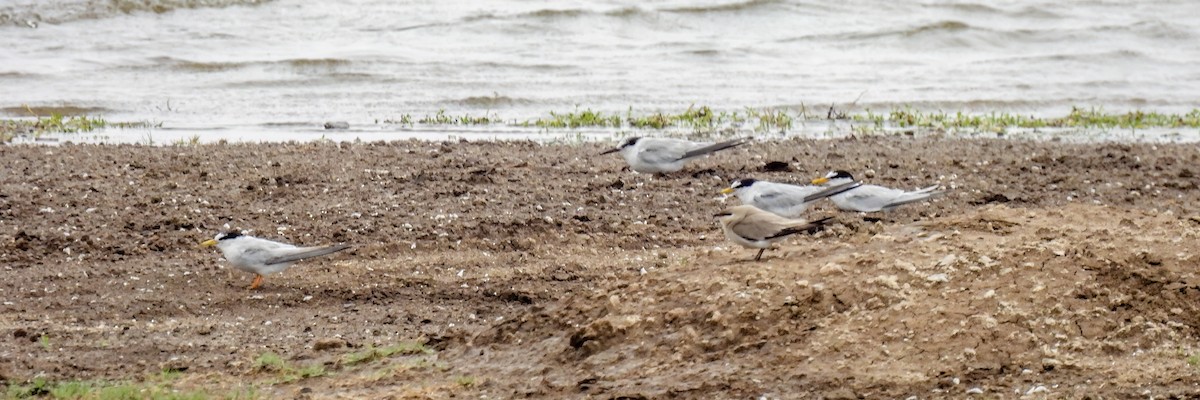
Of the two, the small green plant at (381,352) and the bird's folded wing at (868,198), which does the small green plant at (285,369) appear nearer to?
the small green plant at (381,352)

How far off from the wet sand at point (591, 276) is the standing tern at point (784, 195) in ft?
0.80

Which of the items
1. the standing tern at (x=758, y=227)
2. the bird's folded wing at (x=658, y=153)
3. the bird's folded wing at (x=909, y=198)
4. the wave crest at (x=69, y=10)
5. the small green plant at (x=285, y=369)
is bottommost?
the small green plant at (x=285, y=369)

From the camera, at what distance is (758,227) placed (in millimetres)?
7691

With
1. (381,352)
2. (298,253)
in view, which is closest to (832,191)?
(298,253)

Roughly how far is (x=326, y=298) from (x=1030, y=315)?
3817mm

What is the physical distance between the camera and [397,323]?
7719 mm

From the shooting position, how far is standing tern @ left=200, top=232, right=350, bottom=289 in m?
8.27

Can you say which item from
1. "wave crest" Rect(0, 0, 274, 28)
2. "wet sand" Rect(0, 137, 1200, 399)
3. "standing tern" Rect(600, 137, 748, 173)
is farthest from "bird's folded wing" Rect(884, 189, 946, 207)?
"wave crest" Rect(0, 0, 274, 28)

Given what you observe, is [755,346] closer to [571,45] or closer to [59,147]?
[59,147]

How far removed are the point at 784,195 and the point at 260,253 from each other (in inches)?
130

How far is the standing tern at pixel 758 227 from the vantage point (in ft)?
25.1

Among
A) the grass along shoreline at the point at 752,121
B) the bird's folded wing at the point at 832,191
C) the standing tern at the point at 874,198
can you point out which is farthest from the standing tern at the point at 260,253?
the grass along shoreline at the point at 752,121

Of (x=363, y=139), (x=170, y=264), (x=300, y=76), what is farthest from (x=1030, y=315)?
(x=300, y=76)

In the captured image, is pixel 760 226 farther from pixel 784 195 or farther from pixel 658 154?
pixel 658 154
